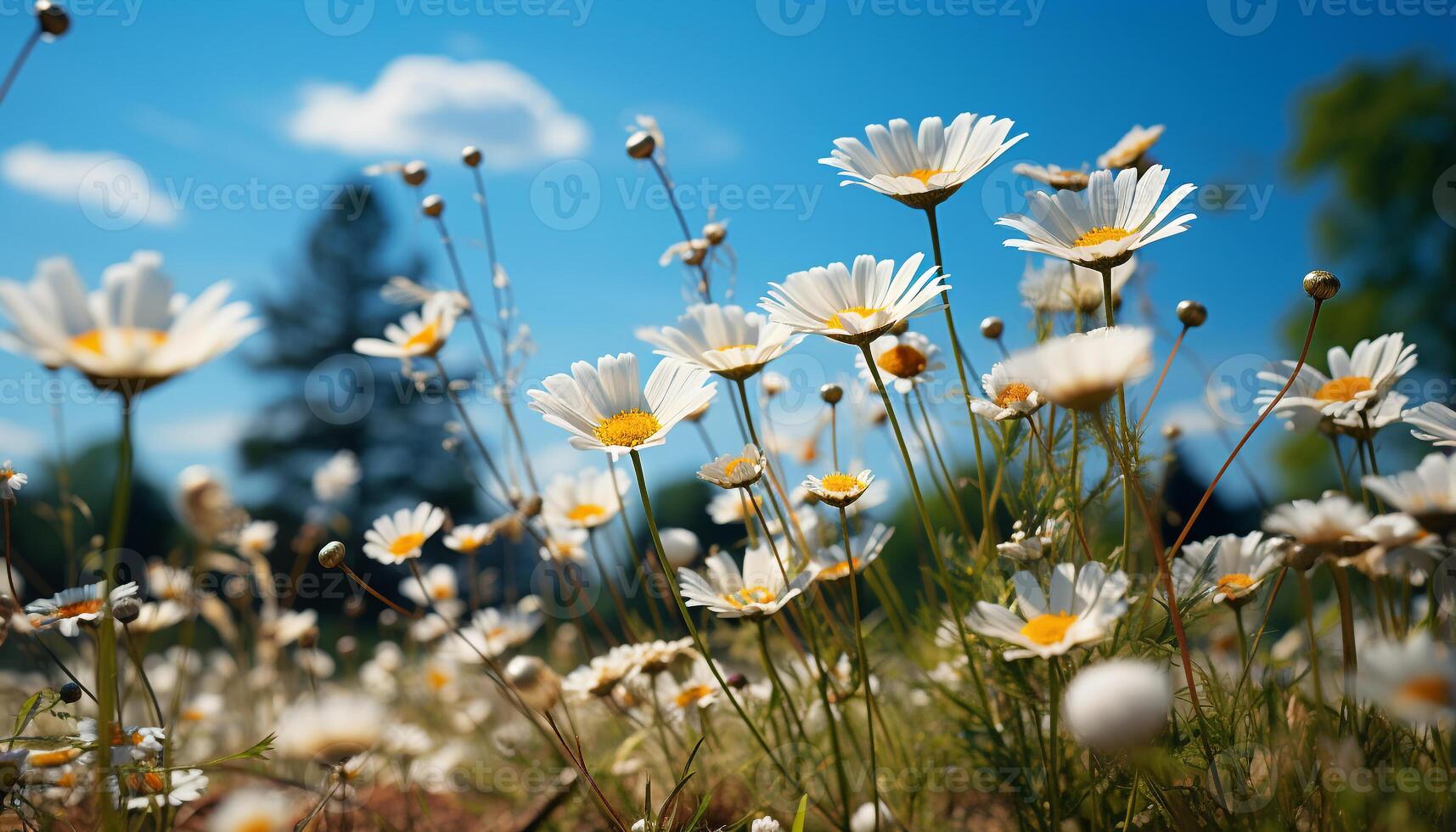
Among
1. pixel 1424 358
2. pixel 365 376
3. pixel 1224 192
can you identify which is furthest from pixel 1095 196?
pixel 365 376

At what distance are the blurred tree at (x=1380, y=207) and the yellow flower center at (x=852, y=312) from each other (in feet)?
33.0

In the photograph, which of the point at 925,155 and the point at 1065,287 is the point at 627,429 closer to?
the point at 925,155

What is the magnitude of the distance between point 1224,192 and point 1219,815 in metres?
1.68

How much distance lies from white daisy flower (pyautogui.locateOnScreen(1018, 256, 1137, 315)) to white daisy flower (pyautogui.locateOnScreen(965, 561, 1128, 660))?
64cm

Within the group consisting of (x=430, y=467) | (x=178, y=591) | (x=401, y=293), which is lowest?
(x=430, y=467)

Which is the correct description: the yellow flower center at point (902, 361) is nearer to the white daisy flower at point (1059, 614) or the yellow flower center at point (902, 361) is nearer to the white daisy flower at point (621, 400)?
the white daisy flower at point (621, 400)

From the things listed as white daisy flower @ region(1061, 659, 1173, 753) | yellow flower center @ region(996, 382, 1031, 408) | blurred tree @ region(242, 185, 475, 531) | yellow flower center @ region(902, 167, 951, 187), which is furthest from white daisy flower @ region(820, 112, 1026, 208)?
blurred tree @ region(242, 185, 475, 531)

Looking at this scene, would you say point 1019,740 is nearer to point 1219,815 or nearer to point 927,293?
point 1219,815

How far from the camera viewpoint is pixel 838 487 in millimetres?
1004

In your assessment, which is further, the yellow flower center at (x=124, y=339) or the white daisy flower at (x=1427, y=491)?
the white daisy flower at (x=1427, y=491)

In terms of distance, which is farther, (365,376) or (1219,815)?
(365,376)

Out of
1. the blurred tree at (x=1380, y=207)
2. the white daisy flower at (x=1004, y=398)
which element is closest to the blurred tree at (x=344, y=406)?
the blurred tree at (x=1380, y=207)

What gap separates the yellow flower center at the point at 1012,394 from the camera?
3.55 feet

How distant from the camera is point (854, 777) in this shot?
1446 millimetres
